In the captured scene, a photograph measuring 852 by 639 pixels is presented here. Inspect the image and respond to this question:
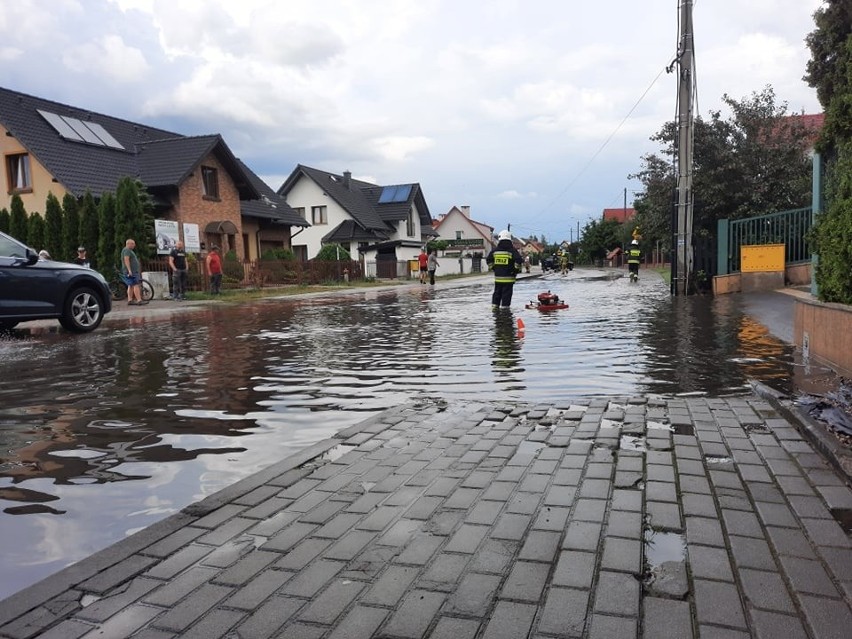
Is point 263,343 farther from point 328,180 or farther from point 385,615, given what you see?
point 328,180

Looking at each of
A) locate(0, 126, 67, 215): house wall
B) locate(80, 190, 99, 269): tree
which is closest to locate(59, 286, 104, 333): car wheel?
locate(80, 190, 99, 269): tree

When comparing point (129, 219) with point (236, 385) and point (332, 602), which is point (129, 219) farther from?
point (332, 602)

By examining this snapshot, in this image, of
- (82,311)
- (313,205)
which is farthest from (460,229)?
(82,311)

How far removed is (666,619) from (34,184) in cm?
3044

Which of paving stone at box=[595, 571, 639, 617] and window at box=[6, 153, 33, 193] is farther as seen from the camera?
window at box=[6, 153, 33, 193]

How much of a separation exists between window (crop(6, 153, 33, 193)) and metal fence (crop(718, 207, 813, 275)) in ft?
86.6

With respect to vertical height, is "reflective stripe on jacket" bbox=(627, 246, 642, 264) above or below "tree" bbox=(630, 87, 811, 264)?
below

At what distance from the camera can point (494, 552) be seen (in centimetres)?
260

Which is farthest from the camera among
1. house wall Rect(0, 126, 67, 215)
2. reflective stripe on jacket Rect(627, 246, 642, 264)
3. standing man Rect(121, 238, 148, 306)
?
reflective stripe on jacket Rect(627, 246, 642, 264)

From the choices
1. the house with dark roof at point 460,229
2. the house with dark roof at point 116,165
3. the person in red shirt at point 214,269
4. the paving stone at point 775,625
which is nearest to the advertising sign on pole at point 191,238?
the house with dark roof at point 116,165

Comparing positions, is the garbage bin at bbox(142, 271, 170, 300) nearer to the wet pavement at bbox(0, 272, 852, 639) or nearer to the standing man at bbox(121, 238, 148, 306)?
the standing man at bbox(121, 238, 148, 306)

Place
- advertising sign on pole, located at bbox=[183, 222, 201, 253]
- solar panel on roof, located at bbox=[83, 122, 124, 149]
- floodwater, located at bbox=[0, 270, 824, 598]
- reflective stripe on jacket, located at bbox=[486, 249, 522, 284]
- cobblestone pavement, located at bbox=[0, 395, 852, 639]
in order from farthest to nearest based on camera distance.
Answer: solar panel on roof, located at bbox=[83, 122, 124, 149], advertising sign on pole, located at bbox=[183, 222, 201, 253], reflective stripe on jacket, located at bbox=[486, 249, 522, 284], floodwater, located at bbox=[0, 270, 824, 598], cobblestone pavement, located at bbox=[0, 395, 852, 639]

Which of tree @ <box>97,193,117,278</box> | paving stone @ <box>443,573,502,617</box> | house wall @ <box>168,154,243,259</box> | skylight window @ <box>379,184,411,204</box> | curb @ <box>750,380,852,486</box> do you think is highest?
skylight window @ <box>379,184,411,204</box>

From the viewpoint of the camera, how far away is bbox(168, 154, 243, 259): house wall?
27688 millimetres
